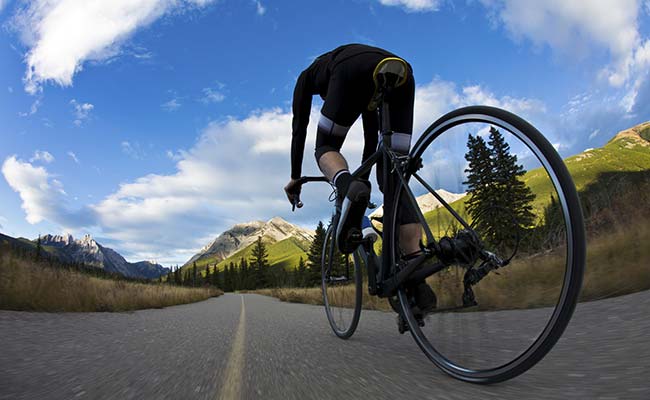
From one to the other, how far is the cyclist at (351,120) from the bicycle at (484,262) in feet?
0.29

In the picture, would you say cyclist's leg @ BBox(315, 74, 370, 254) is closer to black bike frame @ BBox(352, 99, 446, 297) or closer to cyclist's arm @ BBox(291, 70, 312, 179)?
black bike frame @ BBox(352, 99, 446, 297)

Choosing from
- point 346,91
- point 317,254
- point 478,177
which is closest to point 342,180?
point 346,91

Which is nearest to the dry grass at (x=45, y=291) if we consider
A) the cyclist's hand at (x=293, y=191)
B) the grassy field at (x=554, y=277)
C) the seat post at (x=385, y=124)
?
the cyclist's hand at (x=293, y=191)

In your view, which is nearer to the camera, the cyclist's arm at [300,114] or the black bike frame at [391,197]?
the black bike frame at [391,197]

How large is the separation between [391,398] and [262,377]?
650mm

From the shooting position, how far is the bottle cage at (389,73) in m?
2.03

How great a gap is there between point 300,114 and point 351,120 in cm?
59

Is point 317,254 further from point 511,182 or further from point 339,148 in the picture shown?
point 511,182


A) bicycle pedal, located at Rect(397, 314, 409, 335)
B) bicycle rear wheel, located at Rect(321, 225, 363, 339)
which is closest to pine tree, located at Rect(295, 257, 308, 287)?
bicycle rear wheel, located at Rect(321, 225, 363, 339)

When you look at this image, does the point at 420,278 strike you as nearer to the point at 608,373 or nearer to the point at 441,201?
the point at 441,201

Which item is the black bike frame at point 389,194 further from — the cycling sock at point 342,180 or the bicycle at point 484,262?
the cycling sock at point 342,180

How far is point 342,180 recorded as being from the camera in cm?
224

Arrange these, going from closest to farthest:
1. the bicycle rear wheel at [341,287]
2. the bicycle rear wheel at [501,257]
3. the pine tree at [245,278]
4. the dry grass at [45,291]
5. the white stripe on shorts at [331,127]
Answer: the bicycle rear wheel at [501,257]
the white stripe on shorts at [331,127]
the bicycle rear wheel at [341,287]
the dry grass at [45,291]
the pine tree at [245,278]

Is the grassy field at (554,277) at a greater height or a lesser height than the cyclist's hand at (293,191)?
lesser
